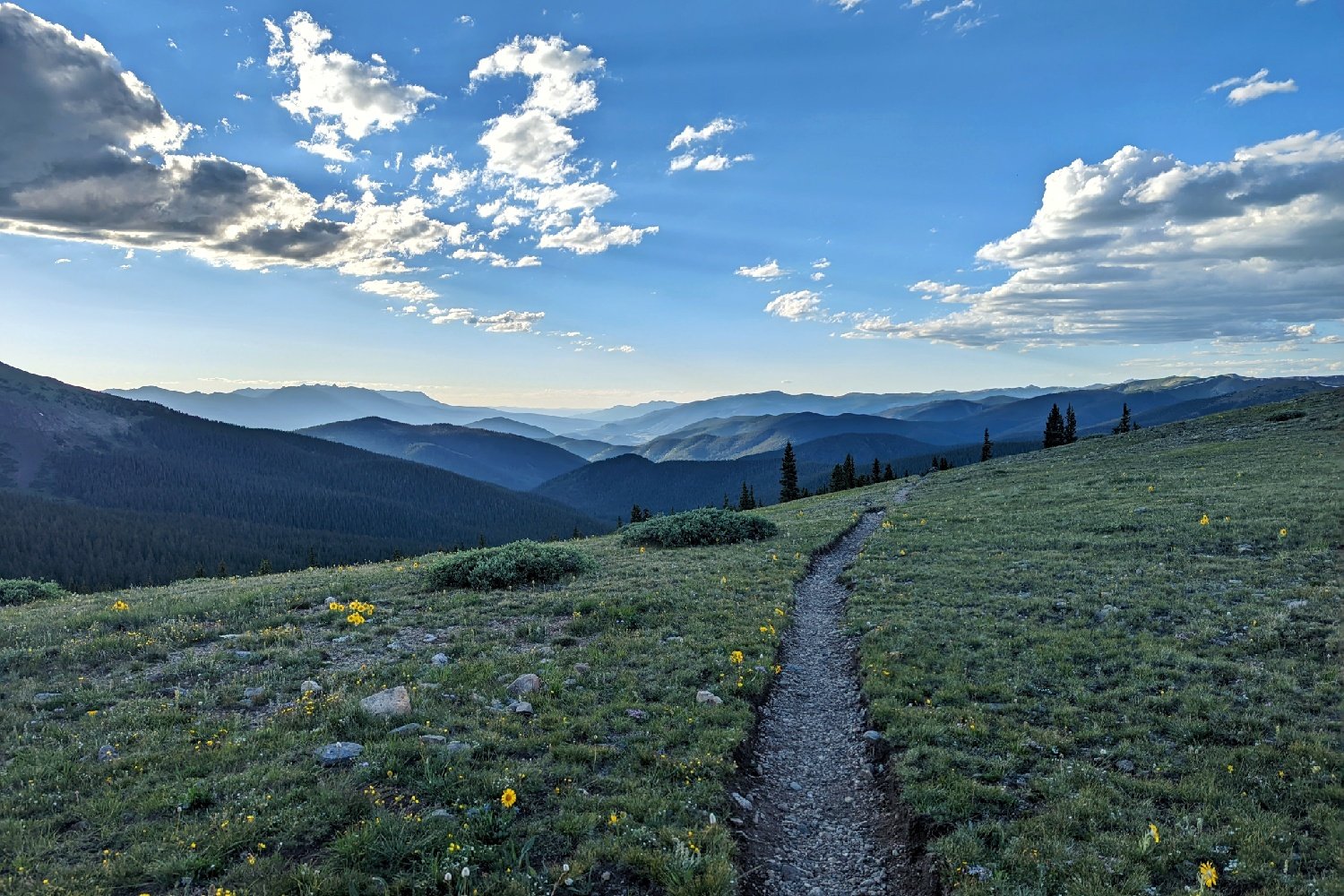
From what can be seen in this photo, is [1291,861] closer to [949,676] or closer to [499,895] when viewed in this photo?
[949,676]

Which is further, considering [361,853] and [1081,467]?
[1081,467]

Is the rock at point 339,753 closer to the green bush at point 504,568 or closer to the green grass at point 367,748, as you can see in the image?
the green grass at point 367,748

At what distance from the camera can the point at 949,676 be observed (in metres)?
13.0

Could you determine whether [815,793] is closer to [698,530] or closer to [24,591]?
[698,530]

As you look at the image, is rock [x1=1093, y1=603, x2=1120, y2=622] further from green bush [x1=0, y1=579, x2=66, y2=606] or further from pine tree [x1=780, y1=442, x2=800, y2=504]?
pine tree [x1=780, y1=442, x2=800, y2=504]

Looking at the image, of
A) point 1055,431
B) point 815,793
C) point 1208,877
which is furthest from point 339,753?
point 1055,431

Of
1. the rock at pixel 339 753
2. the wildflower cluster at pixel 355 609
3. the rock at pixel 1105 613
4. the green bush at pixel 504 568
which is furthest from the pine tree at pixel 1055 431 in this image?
the rock at pixel 339 753

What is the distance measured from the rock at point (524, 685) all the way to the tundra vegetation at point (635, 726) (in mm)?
116

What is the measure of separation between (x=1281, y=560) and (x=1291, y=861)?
628 inches

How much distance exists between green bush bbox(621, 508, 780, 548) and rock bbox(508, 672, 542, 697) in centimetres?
1867

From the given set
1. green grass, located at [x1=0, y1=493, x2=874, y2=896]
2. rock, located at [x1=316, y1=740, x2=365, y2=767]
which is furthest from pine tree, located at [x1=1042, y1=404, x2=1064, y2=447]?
rock, located at [x1=316, y1=740, x2=365, y2=767]

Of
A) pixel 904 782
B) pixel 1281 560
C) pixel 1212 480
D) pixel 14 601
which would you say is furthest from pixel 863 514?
pixel 14 601

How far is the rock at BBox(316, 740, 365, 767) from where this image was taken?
907 centimetres

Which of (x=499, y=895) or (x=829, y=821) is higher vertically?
(x=499, y=895)
